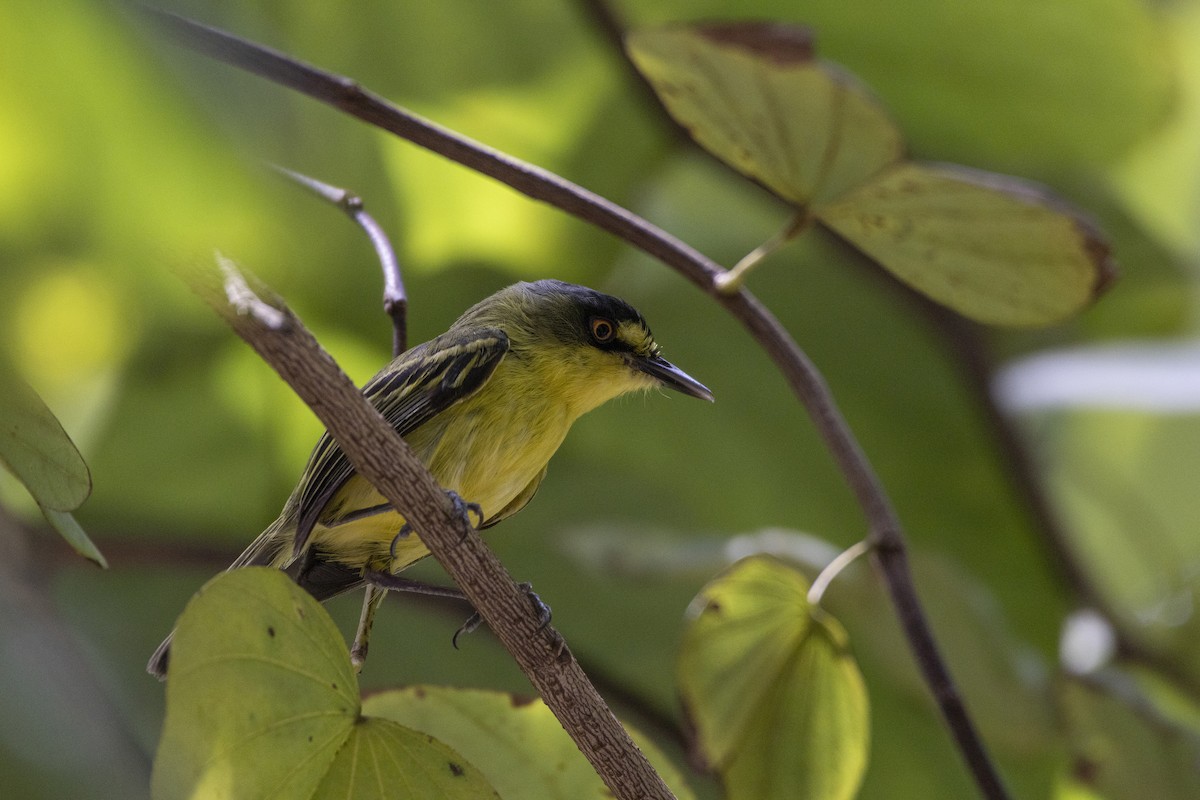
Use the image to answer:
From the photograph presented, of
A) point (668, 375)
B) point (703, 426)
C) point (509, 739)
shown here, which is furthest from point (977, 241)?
point (703, 426)

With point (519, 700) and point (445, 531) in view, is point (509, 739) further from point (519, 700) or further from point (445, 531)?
point (445, 531)

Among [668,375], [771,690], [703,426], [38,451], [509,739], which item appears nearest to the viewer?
[38,451]

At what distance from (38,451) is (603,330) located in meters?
0.54

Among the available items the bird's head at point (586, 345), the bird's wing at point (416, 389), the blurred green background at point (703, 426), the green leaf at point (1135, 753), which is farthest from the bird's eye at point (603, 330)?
the green leaf at point (1135, 753)

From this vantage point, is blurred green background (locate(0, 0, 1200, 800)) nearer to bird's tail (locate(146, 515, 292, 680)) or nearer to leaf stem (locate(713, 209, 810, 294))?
bird's tail (locate(146, 515, 292, 680))

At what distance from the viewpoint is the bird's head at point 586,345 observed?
0.89 m

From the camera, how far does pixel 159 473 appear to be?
3.94 feet

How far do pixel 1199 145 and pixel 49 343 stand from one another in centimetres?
167

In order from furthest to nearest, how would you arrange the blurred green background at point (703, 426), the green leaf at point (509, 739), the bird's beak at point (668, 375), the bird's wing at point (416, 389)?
the blurred green background at point (703, 426), the bird's beak at point (668, 375), the bird's wing at point (416, 389), the green leaf at point (509, 739)

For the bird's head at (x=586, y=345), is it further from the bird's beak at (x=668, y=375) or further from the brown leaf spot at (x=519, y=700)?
the brown leaf spot at (x=519, y=700)

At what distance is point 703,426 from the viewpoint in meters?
1.45

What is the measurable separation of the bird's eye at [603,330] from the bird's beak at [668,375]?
28 mm

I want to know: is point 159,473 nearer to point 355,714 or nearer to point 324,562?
point 324,562

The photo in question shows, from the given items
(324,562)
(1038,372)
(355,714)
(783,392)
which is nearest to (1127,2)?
(1038,372)
